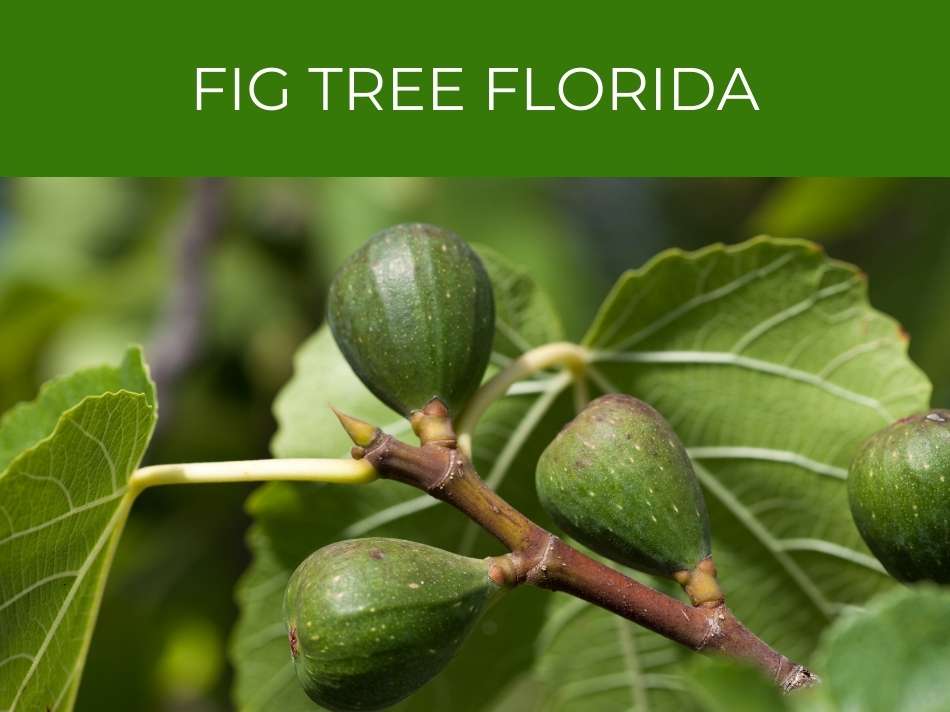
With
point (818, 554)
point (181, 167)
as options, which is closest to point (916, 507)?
point (818, 554)

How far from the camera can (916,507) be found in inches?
51.3

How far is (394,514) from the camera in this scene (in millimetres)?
1931

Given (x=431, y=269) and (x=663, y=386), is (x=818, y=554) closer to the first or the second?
(x=663, y=386)

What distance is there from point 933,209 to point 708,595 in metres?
2.58

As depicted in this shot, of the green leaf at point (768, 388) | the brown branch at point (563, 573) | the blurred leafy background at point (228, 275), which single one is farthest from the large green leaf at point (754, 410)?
the blurred leafy background at point (228, 275)

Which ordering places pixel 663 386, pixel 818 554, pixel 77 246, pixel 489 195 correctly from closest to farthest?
pixel 818 554 < pixel 663 386 < pixel 489 195 < pixel 77 246

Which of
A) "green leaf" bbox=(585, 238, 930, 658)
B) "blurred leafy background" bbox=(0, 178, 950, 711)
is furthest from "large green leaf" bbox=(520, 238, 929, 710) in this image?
"blurred leafy background" bbox=(0, 178, 950, 711)

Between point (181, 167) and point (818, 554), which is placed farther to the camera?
point (181, 167)

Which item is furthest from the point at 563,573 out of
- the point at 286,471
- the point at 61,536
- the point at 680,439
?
the point at 680,439

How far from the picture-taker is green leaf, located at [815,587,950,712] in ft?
2.89

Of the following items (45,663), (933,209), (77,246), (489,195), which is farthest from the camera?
(77,246)

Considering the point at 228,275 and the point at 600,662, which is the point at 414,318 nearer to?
the point at 600,662

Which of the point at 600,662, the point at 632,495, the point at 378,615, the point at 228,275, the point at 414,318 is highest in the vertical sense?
the point at 228,275

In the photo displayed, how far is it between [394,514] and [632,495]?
669 millimetres
